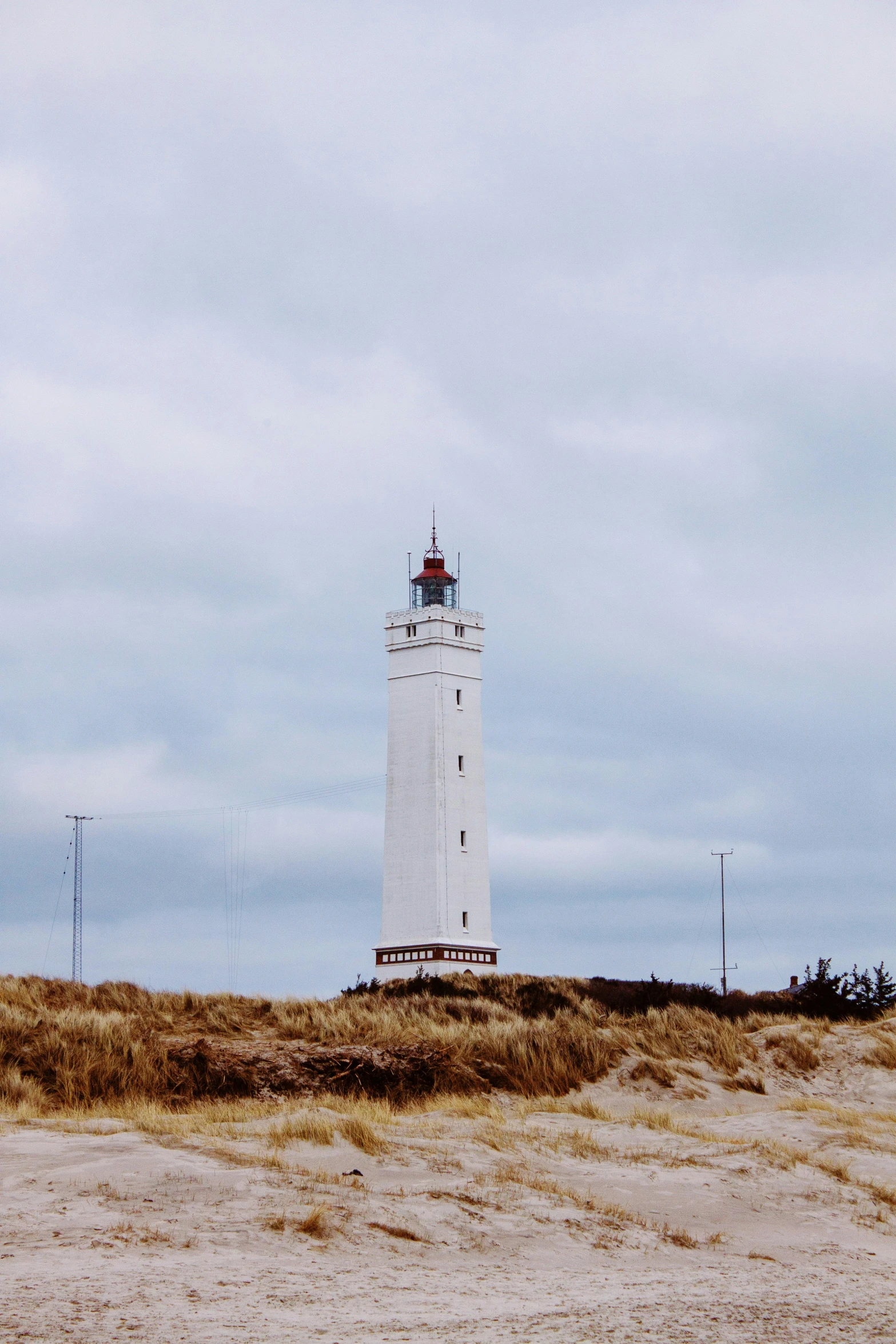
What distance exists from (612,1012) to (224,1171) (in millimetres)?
14684

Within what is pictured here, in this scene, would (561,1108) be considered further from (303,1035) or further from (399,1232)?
(399,1232)

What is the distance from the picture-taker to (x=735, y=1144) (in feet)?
49.1

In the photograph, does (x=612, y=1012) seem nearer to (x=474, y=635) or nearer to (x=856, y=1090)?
(x=856, y=1090)

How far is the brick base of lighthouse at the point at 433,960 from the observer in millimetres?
45156

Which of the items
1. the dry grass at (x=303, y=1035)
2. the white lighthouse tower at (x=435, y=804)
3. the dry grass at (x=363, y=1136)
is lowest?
the dry grass at (x=363, y=1136)

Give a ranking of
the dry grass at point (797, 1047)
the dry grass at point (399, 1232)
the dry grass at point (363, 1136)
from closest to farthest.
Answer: the dry grass at point (399, 1232) → the dry grass at point (363, 1136) → the dry grass at point (797, 1047)

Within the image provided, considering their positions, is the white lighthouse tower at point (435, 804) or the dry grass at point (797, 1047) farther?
the white lighthouse tower at point (435, 804)

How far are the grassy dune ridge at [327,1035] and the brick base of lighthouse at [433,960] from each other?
18269 mm

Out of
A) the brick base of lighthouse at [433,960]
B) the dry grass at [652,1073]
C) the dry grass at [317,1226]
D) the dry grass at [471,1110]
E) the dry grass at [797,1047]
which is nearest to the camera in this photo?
the dry grass at [317,1226]

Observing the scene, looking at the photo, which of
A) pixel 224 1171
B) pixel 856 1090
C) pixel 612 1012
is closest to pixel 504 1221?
pixel 224 1171

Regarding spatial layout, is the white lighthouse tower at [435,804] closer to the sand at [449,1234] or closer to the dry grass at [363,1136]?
the sand at [449,1234]

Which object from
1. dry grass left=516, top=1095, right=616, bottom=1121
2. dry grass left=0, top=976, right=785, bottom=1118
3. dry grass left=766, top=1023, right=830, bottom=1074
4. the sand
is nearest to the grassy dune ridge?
dry grass left=0, top=976, right=785, bottom=1118

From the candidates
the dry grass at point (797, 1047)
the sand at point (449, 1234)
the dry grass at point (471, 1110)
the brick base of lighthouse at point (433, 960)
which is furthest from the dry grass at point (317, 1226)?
the brick base of lighthouse at point (433, 960)

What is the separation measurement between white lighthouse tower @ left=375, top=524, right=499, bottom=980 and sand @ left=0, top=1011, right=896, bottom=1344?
30002 millimetres
